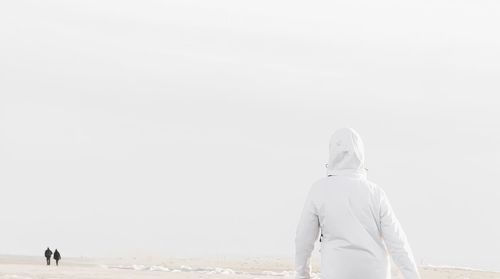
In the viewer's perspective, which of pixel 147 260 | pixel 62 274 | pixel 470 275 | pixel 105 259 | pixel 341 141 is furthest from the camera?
pixel 105 259

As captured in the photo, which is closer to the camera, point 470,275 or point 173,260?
point 470,275

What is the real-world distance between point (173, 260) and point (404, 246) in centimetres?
5665

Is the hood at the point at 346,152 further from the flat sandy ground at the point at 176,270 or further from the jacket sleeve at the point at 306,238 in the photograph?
the flat sandy ground at the point at 176,270

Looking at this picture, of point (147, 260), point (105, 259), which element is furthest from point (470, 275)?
point (105, 259)

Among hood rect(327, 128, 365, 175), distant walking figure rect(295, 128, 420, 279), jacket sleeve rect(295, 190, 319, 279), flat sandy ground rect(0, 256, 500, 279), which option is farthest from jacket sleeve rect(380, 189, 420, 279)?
flat sandy ground rect(0, 256, 500, 279)

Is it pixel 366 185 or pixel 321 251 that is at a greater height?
pixel 366 185

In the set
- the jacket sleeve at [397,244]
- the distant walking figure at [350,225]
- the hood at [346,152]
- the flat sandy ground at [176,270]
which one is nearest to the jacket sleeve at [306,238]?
the distant walking figure at [350,225]

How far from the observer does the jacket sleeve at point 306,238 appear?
854 centimetres

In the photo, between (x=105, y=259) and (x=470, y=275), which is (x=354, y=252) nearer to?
(x=470, y=275)

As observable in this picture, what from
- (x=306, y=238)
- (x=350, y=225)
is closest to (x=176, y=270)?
(x=306, y=238)

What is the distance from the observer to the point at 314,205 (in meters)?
8.54

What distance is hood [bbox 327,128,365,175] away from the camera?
8.33 metres

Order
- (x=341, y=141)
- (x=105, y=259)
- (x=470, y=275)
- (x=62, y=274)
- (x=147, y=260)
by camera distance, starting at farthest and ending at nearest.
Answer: (x=105, y=259), (x=147, y=260), (x=470, y=275), (x=62, y=274), (x=341, y=141)

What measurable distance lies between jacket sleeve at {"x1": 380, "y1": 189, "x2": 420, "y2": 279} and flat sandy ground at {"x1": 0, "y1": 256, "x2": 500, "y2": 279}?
330cm
